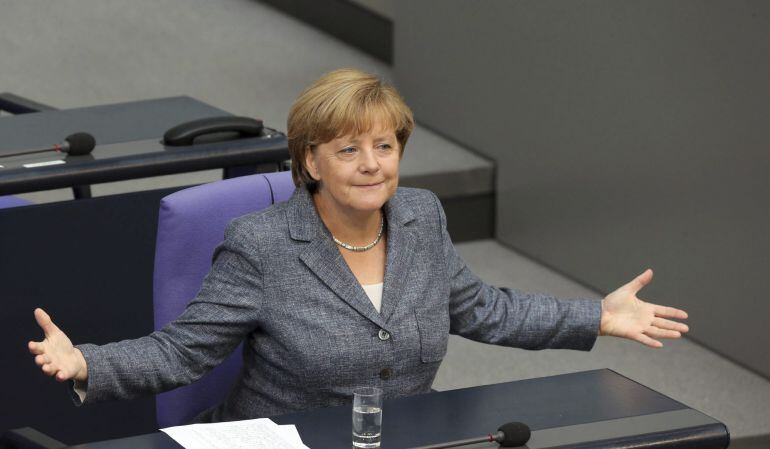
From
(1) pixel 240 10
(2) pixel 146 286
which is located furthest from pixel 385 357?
(1) pixel 240 10

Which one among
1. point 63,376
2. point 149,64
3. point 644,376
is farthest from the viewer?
point 149,64

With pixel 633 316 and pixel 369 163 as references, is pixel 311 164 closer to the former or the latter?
pixel 369 163

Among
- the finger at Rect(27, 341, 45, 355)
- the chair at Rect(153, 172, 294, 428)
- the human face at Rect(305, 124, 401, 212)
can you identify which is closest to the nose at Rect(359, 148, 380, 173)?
the human face at Rect(305, 124, 401, 212)

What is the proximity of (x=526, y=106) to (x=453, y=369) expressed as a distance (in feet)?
3.53

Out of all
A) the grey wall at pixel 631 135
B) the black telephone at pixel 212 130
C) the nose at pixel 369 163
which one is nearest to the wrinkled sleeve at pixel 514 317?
the nose at pixel 369 163

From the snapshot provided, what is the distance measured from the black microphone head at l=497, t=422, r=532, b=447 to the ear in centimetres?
57

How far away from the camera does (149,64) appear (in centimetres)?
568

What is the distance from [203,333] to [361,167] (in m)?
0.36

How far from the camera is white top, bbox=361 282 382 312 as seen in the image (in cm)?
228

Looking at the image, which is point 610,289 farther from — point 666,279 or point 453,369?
point 453,369

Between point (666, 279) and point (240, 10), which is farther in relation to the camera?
point (240, 10)

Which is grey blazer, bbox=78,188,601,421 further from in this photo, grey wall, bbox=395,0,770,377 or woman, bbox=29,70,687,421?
grey wall, bbox=395,0,770,377

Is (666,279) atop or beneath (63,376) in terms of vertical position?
beneath

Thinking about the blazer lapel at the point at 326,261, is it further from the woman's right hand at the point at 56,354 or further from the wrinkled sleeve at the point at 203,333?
the woman's right hand at the point at 56,354
